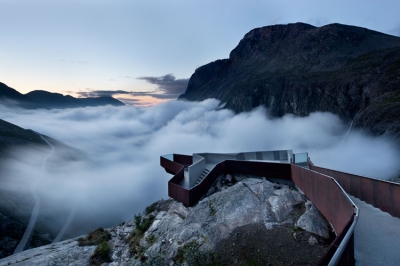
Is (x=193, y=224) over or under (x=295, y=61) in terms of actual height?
under

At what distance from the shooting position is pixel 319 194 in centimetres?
1045

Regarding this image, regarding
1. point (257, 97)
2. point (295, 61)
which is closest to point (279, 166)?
point (257, 97)

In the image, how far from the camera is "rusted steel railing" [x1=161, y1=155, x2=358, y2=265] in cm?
469

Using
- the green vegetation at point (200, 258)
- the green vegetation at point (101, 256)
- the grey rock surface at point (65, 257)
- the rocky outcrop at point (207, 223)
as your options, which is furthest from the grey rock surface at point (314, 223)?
the grey rock surface at point (65, 257)

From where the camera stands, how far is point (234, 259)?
8.95 meters

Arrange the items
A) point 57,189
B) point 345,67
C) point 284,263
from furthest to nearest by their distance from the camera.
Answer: point 345,67 → point 57,189 → point 284,263

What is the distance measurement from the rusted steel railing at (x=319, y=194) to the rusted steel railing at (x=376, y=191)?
195 cm

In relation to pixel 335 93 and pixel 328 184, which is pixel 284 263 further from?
pixel 335 93

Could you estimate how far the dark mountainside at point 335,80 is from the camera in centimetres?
7861

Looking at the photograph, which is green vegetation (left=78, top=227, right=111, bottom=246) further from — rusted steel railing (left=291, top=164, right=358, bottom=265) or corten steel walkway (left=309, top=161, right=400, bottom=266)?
corten steel walkway (left=309, top=161, right=400, bottom=266)

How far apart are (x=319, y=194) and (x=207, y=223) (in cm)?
530

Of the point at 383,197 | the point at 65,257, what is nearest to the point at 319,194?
the point at 383,197

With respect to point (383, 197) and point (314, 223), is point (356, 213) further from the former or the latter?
point (383, 197)

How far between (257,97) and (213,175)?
156 metres
